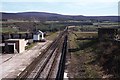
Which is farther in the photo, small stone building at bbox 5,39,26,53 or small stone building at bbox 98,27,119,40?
small stone building at bbox 98,27,119,40

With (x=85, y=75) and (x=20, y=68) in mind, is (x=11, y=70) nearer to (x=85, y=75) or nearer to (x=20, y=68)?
(x=20, y=68)

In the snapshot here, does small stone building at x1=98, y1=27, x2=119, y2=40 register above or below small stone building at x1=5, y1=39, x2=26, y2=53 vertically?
above

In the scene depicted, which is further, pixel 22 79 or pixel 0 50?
pixel 0 50

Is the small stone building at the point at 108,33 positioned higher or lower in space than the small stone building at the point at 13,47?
higher

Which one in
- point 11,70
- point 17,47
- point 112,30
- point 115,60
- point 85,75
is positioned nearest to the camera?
point 85,75

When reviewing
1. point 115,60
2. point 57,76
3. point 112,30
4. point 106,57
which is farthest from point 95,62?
point 112,30

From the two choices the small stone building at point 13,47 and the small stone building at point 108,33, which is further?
the small stone building at point 108,33

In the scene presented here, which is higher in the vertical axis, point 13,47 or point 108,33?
point 108,33

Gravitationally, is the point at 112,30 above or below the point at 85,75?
above

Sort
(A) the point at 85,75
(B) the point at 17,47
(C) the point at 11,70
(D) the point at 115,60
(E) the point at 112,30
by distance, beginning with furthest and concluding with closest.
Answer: (E) the point at 112,30, (B) the point at 17,47, (C) the point at 11,70, (D) the point at 115,60, (A) the point at 85,75

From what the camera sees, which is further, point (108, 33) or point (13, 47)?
point (108, 33)
